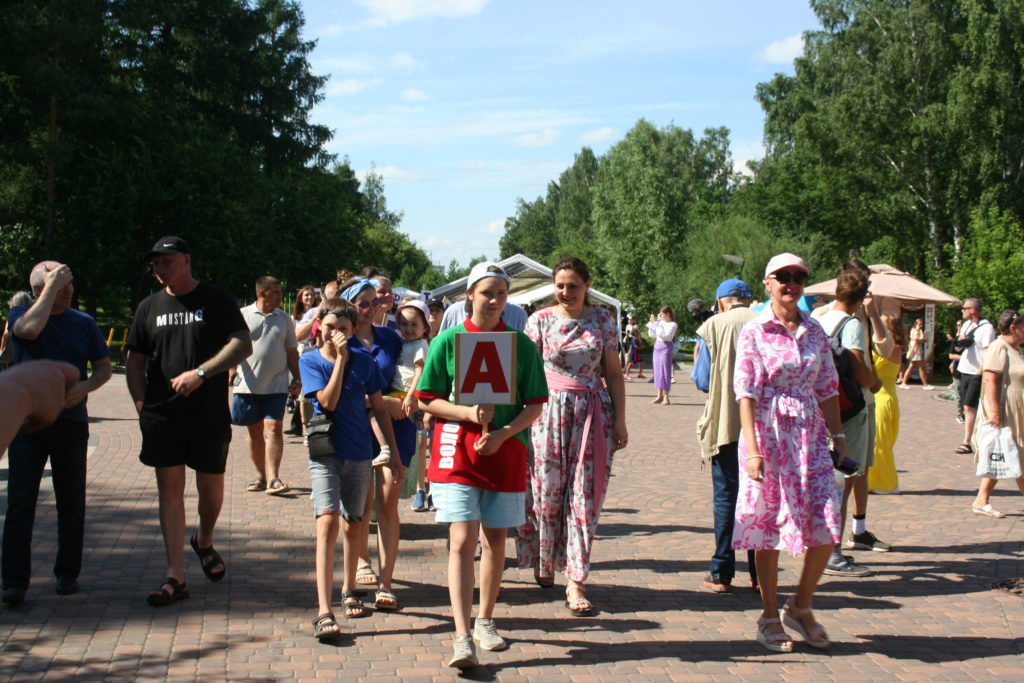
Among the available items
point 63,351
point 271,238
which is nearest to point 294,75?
point 271,238

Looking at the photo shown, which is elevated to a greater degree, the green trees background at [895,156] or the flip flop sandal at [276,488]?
the green trees background at [895,156]

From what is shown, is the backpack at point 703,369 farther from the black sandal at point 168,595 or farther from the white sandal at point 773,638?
the black sandal at point 168,595

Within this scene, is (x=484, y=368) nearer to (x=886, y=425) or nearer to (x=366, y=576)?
(x=366, y=576)

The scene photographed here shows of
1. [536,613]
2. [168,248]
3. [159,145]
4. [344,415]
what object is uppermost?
[159,145]

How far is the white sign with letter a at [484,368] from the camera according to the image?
5.30m

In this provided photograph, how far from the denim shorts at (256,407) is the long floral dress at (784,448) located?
5.22 metres

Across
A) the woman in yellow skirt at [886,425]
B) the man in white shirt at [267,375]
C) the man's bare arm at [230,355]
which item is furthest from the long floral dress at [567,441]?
the man in white shirt at [267,375]

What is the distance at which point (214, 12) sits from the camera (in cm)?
4091

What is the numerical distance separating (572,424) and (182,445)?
2185 mm

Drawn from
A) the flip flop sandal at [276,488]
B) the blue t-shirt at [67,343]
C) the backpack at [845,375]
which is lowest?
the flip flop sandal at [276,488]

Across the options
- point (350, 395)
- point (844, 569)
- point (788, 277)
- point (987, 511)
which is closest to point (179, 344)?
point (350, 395)

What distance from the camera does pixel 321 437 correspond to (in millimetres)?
5891

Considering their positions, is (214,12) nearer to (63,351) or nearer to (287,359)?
(287,359)

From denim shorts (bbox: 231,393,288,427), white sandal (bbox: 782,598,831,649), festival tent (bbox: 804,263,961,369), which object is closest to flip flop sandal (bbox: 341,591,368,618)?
white sandal (bbox: 782,598,831,649)
